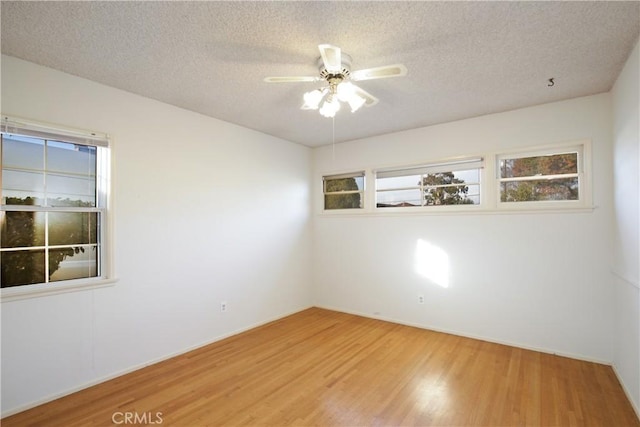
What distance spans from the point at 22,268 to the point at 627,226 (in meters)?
4.94

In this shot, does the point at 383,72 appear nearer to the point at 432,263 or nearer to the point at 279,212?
the point at 432,263

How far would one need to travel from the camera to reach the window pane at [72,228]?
8.61 ft

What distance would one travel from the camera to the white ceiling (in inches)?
72.4

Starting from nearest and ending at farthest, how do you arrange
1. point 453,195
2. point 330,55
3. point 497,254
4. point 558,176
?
point 330,55, point 558,176, point 497,254, point 453,195

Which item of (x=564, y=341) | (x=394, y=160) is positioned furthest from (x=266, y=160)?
(x=564, y=341)

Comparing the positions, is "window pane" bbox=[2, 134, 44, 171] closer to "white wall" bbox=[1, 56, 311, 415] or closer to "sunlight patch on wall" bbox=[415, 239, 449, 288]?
"white wall" bbox=[1, 56, 311, 415]

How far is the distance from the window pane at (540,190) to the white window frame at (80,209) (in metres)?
4.23

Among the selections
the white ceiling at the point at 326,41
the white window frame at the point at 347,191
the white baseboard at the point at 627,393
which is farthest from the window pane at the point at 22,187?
the white baseboard at the point at 627,393

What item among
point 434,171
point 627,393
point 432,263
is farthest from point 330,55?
point 627,393

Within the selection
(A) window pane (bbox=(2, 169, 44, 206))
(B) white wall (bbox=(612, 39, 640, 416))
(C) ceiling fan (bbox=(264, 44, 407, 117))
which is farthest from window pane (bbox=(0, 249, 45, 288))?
(B) white wall (bbox=(612, 39, 640, 416))

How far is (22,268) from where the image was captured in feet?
8.04

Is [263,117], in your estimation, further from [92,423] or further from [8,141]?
[92,423]

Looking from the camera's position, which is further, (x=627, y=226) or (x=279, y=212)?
(x=279, y=212)

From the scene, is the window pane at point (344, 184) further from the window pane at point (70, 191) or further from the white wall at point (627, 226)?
the window pane at point (70, 191)
